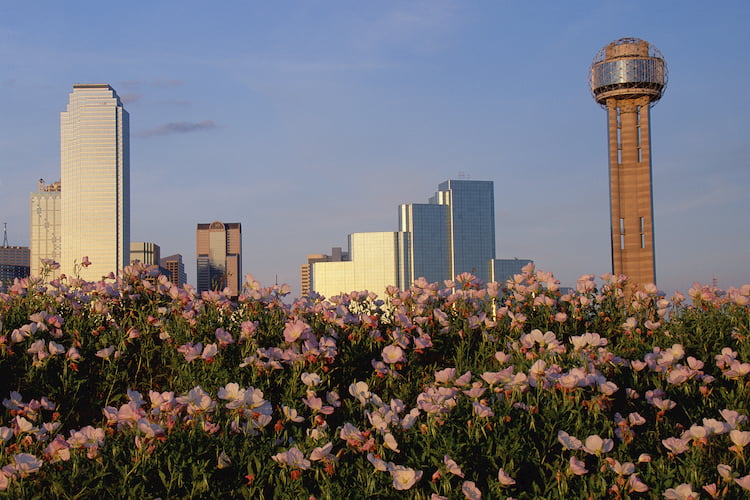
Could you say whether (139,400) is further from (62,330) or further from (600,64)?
(600,64)

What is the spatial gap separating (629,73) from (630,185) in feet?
47.7

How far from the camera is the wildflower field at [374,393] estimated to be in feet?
9.76

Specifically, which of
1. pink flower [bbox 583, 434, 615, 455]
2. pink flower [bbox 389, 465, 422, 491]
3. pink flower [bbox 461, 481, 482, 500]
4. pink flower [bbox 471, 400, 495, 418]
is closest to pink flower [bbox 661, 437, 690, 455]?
pink flower [bbox 583, 434, 615, 455]

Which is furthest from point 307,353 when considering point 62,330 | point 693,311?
point 693,311

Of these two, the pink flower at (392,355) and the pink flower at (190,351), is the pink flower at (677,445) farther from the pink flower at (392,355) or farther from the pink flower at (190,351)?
the pink flower at (190,351)

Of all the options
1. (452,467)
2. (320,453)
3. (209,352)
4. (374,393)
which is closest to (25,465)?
(320,453)

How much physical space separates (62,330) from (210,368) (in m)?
1.43

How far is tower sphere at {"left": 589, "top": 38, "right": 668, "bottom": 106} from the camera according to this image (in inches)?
3445

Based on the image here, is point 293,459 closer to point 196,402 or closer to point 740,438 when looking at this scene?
point 196,402

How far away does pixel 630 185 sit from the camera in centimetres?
8781

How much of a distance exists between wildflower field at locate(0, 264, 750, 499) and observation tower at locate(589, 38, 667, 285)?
85.9 meters

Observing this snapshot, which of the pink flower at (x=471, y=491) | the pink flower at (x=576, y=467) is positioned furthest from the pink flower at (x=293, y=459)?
the pink flower at (x=576, y=467)

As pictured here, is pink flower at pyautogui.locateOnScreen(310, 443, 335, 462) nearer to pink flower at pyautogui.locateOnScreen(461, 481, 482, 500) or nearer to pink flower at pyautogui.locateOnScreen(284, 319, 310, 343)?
pink flower at pyautogui.locateOnScreen(461, 481, 482, 500)

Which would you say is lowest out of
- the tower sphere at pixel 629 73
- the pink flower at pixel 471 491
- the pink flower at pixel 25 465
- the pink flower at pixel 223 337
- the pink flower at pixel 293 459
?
the pink flower at pixel 471 491
